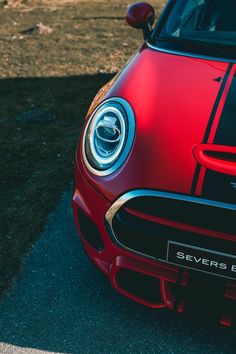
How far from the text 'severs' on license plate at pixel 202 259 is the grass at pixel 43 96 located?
1.14m

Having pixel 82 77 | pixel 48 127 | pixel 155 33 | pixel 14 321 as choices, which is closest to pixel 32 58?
pixel 82 77

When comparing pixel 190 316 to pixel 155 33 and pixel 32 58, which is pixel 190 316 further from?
pixel 32 58

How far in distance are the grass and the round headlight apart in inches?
37.6

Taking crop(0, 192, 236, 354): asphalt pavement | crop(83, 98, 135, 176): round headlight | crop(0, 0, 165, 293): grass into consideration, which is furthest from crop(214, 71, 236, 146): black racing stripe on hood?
crop(0, 0, 165, 293): grass

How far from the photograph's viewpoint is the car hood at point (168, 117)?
2.07 m

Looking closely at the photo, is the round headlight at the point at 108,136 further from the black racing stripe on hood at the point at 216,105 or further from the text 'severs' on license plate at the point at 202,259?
the text 'severs' on license plate at the point at 202,259

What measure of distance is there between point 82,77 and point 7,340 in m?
4.13

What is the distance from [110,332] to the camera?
7.89 ft

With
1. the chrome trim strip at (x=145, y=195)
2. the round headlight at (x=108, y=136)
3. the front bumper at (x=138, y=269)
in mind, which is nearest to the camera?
the chrome trim strip at (x=145, y=195)

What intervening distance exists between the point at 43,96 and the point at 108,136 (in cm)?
314

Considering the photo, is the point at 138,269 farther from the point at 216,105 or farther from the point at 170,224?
the point at 216,105

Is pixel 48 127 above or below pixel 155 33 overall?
below

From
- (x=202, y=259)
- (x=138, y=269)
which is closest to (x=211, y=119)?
(x=202, y=259)

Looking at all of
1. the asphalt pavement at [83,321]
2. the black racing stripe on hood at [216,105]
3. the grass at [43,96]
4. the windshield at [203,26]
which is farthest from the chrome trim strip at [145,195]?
the windshield at [203,26]
